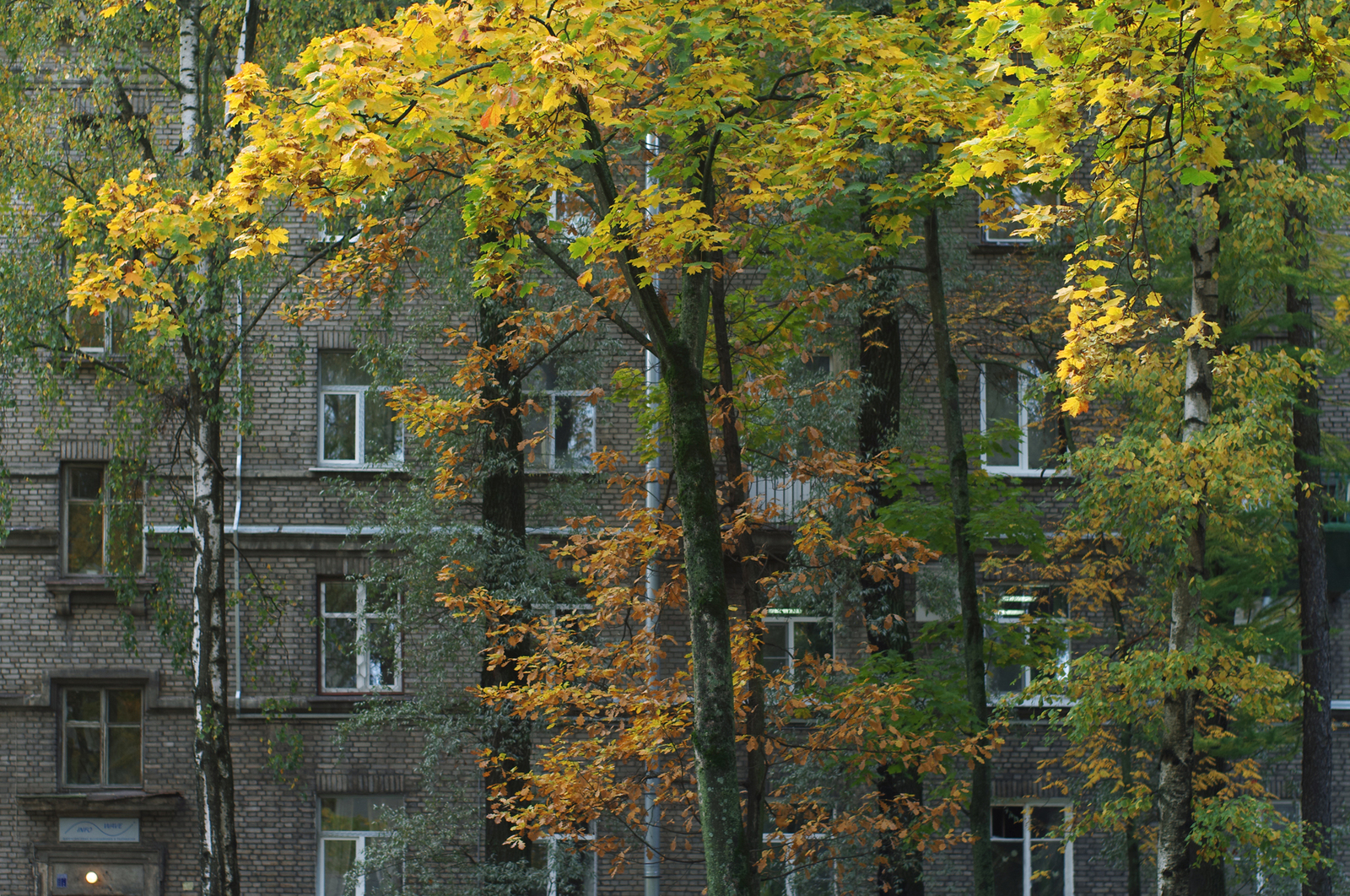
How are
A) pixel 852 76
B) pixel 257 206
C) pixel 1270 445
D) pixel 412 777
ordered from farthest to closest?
pixel 412 777, pixel 1270 445, pixel 852 76, pixel 257 206

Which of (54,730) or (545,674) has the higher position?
(545,674)

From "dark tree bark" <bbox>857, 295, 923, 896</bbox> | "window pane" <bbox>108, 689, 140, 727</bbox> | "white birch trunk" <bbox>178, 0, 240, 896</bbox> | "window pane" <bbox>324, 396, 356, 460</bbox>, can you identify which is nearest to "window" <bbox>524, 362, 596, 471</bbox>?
"window pane" <bbox>324, 396, 356, 460</bbox>

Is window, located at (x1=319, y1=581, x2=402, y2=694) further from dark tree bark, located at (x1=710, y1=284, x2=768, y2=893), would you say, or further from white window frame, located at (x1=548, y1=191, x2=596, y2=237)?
dark tree bark, located at (x1=710, y1=284, x2=768, y2=893)

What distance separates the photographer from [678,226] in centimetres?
824

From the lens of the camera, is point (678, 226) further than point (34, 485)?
No

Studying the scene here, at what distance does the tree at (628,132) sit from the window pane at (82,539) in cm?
1217

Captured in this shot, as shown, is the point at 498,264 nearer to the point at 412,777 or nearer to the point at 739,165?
the point at 739,165

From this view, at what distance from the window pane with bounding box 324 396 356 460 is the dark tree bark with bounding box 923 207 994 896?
9851 mm

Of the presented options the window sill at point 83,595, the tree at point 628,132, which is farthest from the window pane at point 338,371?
the tree at point 628,132

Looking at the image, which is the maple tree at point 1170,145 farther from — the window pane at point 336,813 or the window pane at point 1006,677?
the window pane at point 336,813

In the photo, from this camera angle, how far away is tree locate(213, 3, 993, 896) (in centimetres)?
686

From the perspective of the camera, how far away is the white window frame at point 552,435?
17.4m

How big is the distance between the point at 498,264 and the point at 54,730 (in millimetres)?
14030

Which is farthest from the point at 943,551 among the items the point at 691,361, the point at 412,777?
the point at 412,777
